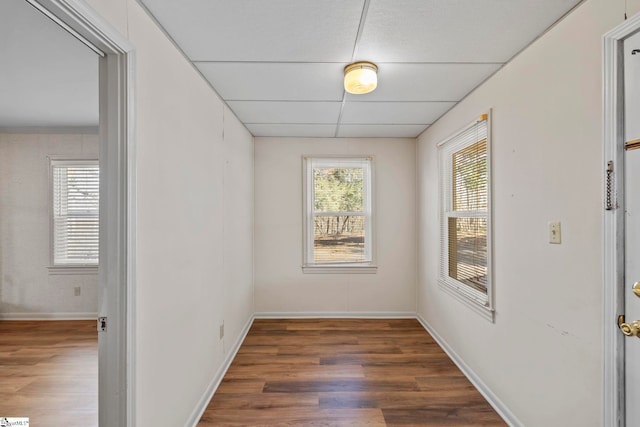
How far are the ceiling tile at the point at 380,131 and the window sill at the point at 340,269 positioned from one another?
168 centimetres

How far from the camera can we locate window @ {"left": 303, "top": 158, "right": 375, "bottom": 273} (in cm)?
395

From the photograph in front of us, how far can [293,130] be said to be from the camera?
360cm

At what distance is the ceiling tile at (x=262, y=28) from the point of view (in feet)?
4.66

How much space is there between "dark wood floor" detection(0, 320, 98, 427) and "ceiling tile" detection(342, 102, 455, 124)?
3134 mm

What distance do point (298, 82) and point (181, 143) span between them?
3.21ft

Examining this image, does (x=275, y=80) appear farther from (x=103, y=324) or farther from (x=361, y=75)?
(x=103, y=324)

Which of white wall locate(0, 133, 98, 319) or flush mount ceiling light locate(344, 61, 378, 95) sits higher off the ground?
flush mount ceiling light locate(344, 61, 378, 95)

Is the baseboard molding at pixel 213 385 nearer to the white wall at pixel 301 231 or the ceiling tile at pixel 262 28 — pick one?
the white wall at pixel 301 231

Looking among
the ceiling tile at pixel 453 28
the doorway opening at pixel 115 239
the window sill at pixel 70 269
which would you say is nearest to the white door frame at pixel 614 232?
the ceiling tile at pixel 453 28

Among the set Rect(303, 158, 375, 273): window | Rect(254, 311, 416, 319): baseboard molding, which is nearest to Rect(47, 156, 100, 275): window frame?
Rect(254, 311, 416, 319): baseboard molding

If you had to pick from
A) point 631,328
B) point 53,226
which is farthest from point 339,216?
point 53,226

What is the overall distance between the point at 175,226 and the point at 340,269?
255 centimetres

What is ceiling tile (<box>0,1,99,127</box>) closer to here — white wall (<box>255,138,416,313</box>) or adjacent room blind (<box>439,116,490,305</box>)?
white wall (<box>255,138,416,313</box>)

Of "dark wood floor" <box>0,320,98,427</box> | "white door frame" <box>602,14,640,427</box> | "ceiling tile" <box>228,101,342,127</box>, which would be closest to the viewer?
"white door frame" <box>602,14,640,427</box>
